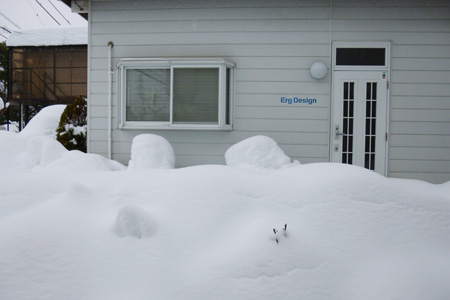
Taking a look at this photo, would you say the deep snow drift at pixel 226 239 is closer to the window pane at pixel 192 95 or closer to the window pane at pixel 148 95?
the window pane at pixel 192 95

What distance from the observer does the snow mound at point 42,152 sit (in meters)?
5.12

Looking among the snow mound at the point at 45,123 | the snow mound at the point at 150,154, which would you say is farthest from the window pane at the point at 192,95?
the snow mound at the point at 45,123

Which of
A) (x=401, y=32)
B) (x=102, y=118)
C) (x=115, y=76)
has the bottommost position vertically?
(x=102, y=118)

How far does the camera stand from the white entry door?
5117mm

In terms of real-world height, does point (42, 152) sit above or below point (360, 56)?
below

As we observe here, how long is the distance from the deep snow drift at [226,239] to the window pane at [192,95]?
9.07 ft

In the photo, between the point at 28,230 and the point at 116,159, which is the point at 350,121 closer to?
the point at 116,159

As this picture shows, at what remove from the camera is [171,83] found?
5270mm

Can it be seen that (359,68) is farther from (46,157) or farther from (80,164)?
(46,157)

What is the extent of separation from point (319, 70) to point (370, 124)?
1.10 metres

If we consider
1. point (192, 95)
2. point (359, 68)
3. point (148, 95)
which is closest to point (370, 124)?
point (359, 68)

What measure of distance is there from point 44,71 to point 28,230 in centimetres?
1161

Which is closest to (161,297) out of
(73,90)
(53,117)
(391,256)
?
(391,256)

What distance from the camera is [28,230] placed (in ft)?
6.48
